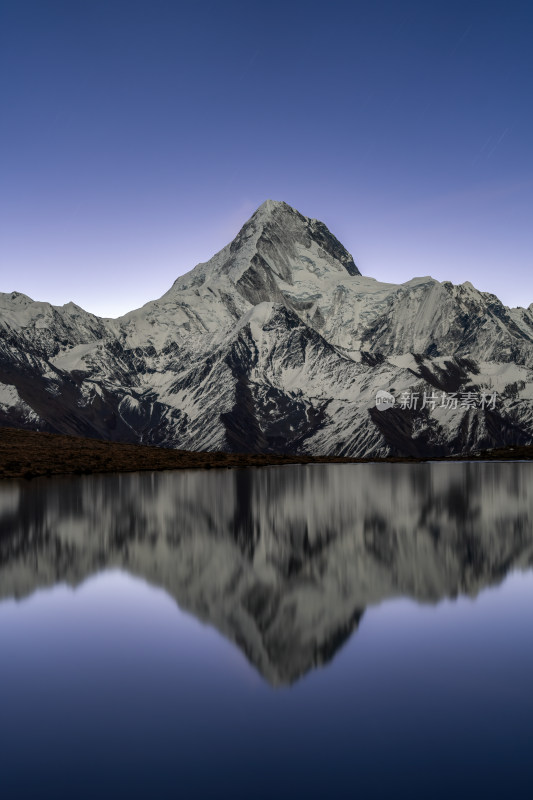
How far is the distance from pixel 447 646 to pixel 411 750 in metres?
8.57

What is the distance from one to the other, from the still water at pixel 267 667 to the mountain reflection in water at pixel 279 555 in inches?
7.3

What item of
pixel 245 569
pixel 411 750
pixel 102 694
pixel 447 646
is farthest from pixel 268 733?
pixel 245 569

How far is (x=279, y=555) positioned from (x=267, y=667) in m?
20.3

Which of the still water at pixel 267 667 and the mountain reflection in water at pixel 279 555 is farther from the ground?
the mountain reflection in water at pixel 279 555

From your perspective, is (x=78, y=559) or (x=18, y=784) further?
(x=78, y=559)

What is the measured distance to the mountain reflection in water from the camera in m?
26.4

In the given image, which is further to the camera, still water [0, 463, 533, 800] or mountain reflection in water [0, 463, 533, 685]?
mountain reflection in water [0, 463, 533, 685]

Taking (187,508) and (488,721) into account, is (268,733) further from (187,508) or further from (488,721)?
(187,508)

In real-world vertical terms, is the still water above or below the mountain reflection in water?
below

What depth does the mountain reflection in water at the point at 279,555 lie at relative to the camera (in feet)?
86.7

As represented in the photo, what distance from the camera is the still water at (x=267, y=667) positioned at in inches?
593

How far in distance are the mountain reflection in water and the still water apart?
0.18 m

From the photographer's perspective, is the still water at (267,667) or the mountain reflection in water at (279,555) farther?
the mountain reflection in water at (279,555)

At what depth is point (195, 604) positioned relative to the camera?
97.7 ft
